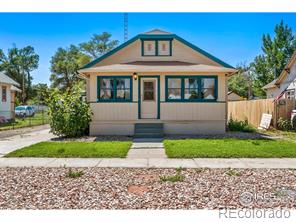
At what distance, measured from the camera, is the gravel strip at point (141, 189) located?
4.65 meters

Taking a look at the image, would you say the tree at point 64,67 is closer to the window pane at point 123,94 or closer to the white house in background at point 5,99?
the white house in background at point 5,99

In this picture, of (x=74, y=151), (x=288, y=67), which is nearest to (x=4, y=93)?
(x=74, y=151)

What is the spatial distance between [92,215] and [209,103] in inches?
440

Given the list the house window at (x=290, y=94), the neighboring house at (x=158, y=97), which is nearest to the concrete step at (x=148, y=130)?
the neighboring house at (x=158, y=97)

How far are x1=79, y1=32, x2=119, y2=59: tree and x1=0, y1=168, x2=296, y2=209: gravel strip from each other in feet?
169

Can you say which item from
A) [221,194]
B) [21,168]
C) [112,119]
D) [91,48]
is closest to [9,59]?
[91,48]

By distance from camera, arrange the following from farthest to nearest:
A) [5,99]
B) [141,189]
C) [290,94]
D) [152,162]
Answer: [5,99] → [290,94] → [152,162] → [141,189]

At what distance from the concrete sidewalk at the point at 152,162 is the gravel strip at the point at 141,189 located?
1.59ft

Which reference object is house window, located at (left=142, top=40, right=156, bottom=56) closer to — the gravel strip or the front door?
the front door

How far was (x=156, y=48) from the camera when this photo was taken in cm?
1584

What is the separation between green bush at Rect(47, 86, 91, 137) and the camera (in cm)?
1335

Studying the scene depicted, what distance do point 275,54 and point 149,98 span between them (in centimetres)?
2767

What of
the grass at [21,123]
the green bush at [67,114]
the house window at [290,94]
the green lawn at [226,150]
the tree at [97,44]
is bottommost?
the grass at [21,123]

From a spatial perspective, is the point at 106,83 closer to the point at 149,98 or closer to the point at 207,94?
the point at 149,98
